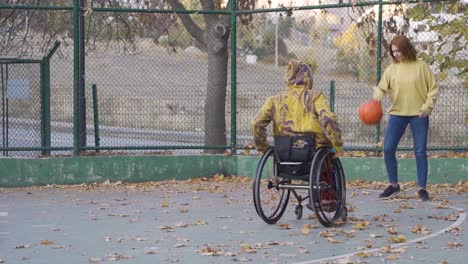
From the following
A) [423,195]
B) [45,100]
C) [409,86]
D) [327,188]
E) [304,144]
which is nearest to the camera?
[304,144]

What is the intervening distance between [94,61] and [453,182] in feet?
20.5

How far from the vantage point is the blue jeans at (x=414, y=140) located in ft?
40.3

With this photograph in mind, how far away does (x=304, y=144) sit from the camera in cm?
1041

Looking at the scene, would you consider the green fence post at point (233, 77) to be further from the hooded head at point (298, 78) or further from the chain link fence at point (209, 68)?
the hooded head at point (298, 78)

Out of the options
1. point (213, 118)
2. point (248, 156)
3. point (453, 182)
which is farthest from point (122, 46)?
point (453, 182)

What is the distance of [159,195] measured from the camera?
13.8 metres

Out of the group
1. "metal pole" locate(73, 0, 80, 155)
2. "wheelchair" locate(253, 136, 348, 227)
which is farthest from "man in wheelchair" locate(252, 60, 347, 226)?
"metal pole" locate(73, 0, 80, 155)

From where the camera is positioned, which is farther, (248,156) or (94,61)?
(94,61)

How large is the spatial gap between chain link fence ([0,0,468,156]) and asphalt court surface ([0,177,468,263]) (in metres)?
1.61

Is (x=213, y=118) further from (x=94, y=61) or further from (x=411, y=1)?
(x=411, y=1)

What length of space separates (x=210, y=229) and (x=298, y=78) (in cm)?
170

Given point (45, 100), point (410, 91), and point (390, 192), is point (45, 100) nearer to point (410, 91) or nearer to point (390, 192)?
point (390, 192)

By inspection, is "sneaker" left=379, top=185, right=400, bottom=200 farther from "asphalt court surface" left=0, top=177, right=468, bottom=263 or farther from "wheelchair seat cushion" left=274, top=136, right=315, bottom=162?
Result: "wheelchair seat cushion" left=274, top=136, right=315, bottom=162

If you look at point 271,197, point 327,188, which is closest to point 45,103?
point 271,197
